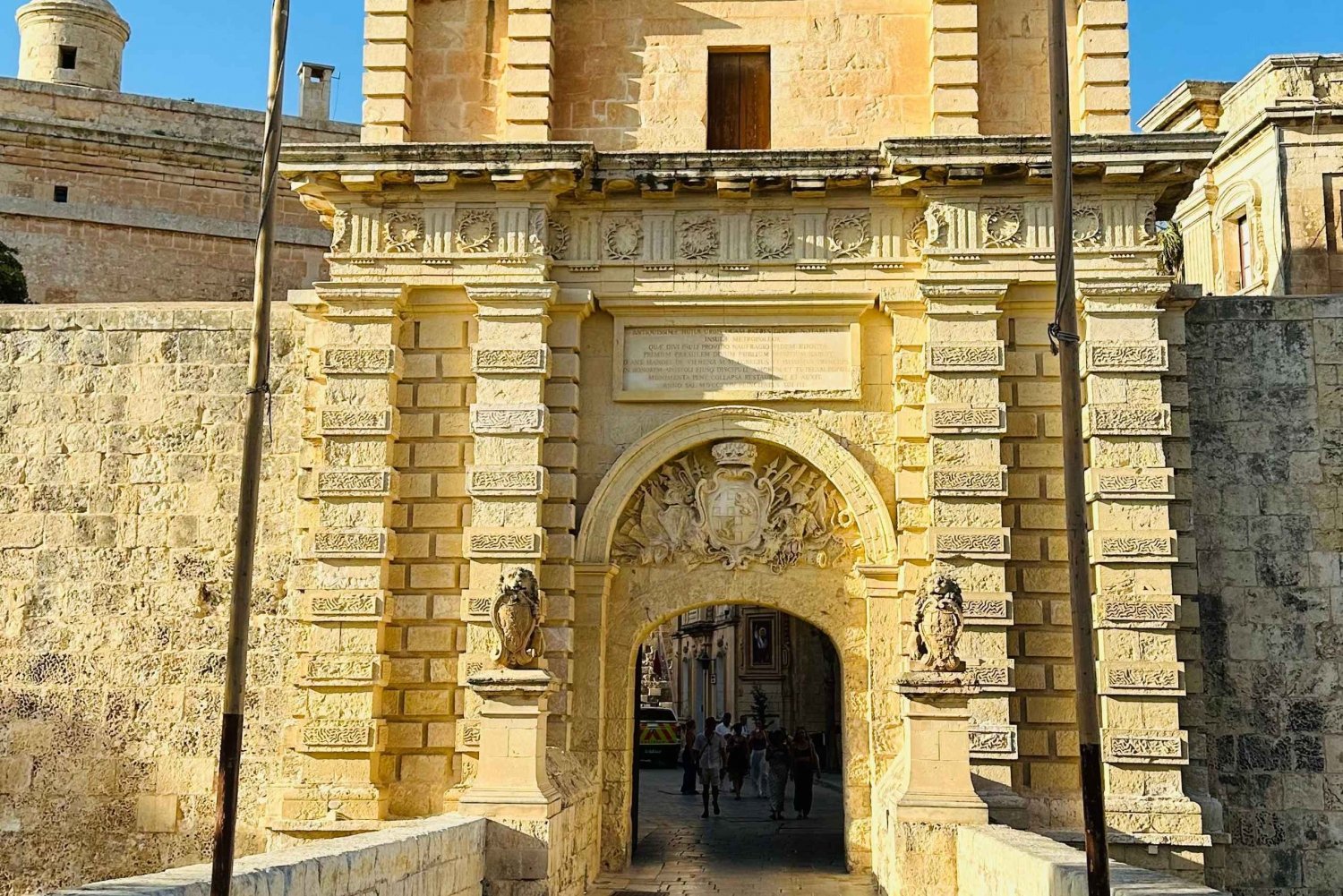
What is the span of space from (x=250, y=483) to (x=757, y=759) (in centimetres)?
1652

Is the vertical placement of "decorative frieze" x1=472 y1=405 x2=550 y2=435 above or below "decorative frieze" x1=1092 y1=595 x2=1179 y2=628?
above

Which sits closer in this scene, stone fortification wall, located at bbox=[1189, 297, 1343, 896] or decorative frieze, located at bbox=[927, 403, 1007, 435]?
decorative frieze, located at bbox=[927, 403, 1007, 435]

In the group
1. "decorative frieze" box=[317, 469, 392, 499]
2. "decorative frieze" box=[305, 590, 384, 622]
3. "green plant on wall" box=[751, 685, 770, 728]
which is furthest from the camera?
"green plant on wall" box=[751, 685, 770, 728]

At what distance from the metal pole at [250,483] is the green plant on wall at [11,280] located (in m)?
13.7

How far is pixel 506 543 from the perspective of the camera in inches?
504

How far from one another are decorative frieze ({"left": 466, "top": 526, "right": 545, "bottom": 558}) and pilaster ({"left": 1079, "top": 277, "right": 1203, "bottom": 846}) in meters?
4.86

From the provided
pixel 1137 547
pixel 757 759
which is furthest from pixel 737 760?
pixel 1137 547

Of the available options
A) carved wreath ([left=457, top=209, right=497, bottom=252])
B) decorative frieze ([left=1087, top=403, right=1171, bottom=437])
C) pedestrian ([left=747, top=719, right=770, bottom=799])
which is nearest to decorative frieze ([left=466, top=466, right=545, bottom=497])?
carved wreath ([left=457, top=209, right=497, bottom=252])

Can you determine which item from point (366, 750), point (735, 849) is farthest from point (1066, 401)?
point (735, 849)

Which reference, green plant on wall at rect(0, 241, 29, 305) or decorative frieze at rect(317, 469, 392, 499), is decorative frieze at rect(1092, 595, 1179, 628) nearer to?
decorative frieze at rect(317, 469, 392, 499)

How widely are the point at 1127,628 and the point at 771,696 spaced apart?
1996 centimetres

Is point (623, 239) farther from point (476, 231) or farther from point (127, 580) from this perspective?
point (127, 580)

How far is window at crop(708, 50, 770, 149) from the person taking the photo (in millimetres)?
14062

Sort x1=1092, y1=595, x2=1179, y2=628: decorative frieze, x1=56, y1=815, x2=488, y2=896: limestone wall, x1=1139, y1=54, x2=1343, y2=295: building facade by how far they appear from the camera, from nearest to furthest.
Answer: x1=56, y1=815, x2=488, y2=896: limestone wall
x1=1092, y1=595, x2=1179, y2=628: decorative frieze
x1=1139, y1=54, x2=1343, y2=295: building facade
